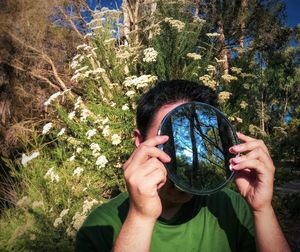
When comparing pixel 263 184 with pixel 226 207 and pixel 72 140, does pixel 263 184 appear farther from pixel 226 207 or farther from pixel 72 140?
pixel 72 140

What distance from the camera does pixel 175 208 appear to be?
151cm

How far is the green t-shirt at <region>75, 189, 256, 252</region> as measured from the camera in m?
1.46

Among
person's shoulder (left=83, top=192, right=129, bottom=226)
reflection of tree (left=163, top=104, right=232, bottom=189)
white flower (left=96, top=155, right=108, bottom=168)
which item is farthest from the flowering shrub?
reflection of tree (left=163, top=104, right=232, bottom=189)

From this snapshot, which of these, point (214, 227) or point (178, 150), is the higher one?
point (178, 150)

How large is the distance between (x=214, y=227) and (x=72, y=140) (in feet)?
13.6

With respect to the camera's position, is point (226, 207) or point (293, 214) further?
point (293, 214)

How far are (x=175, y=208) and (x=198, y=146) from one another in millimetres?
245

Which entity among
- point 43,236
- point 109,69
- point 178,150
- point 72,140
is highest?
point 178,150

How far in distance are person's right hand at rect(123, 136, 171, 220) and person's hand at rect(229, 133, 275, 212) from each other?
26cm

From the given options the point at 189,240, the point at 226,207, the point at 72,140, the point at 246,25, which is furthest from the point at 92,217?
the point at 246,25

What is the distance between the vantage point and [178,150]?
139cm

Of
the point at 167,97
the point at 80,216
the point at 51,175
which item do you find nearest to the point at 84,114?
the point at 51,175

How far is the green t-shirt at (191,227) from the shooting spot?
1465 mm

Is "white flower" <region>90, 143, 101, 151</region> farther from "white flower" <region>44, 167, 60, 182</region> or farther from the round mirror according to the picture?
the round mirror
